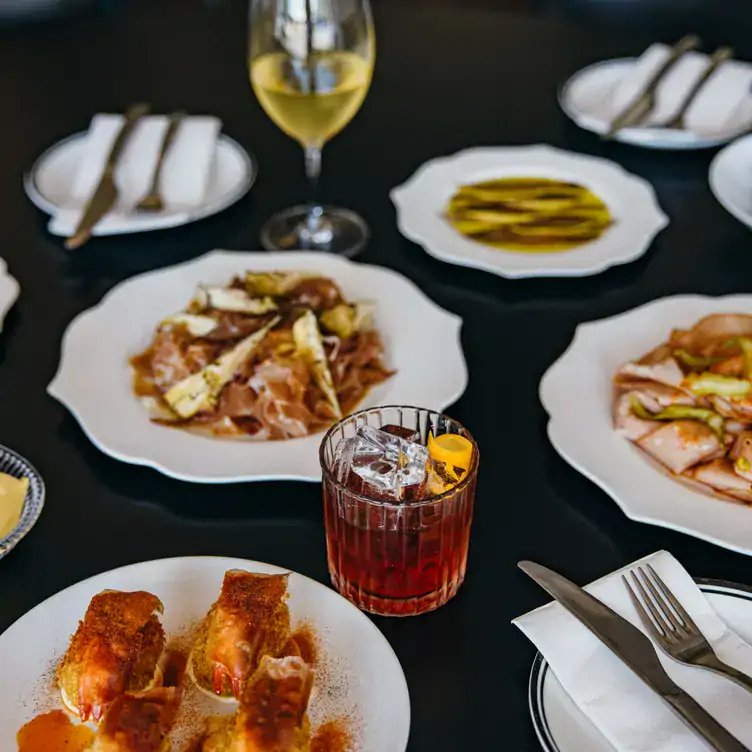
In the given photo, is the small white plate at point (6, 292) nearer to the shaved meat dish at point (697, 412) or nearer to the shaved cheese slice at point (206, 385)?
the shaved cheese slice at point (206, 385)

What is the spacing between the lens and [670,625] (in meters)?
0.90

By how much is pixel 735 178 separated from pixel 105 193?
1.05 metres

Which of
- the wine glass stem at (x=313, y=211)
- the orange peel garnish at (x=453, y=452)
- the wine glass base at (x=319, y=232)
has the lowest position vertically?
the wine glass base at (x=319, y=232)

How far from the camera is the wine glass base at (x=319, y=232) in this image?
1.59m

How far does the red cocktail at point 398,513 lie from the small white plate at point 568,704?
0.45 feet

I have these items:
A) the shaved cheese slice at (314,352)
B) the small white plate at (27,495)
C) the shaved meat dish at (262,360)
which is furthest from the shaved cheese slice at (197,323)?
the small white plate at (27,495)

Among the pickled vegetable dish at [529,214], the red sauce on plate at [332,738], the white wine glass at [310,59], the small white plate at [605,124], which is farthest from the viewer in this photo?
the small white plate at [605,124]

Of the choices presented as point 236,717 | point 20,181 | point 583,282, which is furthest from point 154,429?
point 20,181

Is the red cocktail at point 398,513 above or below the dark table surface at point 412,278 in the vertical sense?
above

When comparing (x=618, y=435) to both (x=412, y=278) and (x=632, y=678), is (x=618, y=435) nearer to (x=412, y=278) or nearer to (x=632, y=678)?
(x=632, y=678)

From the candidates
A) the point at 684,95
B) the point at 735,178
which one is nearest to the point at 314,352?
the point at 735,178

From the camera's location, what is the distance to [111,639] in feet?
2.77

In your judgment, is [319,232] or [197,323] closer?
[197,323]

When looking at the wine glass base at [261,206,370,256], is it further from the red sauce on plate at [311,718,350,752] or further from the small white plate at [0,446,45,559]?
the red sauce on plate at [311,718,350,752]
